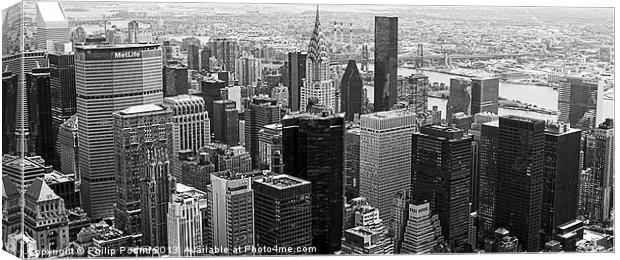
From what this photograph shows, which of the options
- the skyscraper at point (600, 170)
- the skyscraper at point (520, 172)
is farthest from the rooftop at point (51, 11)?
the skyscraper at point (600, 170)

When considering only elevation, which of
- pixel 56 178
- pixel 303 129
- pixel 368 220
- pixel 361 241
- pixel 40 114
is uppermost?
pixel 40 114

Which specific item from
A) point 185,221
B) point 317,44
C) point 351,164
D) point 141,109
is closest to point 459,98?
point 351,164

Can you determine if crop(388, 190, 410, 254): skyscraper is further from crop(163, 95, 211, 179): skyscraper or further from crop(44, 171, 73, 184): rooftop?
crop(44, 171, 73, 184): rooftop

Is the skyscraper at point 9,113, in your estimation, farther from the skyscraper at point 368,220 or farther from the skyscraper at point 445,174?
the skyscraper at point 445,174

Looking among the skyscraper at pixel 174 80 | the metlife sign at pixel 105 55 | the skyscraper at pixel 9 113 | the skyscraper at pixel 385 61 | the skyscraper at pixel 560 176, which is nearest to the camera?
the skyscraper at pixel 9 113

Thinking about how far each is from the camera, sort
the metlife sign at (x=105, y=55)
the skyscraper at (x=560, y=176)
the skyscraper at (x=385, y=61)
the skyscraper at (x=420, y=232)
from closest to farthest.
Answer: the metlife sign at (x=105, y=55) < the skyscraper at (x=420, y=232) < the skyscraper at (x=385, y=61) < the skyscraper at (x=560, y=176)

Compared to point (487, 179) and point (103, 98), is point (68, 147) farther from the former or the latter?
point (487, 179)
